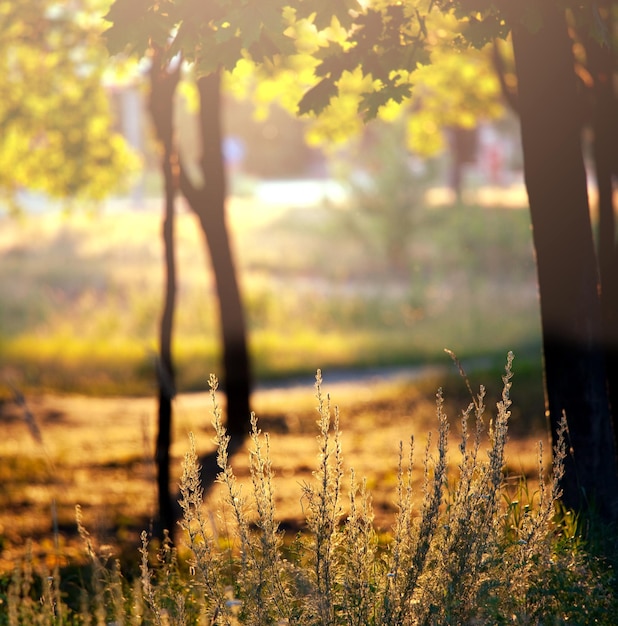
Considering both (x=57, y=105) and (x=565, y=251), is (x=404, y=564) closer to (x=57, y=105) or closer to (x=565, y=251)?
(x=565, y=251)

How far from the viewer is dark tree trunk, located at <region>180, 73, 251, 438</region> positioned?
9758mm

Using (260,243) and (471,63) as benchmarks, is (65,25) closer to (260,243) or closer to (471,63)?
(471,63)

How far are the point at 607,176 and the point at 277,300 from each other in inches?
475

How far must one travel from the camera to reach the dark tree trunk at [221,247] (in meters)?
9.76

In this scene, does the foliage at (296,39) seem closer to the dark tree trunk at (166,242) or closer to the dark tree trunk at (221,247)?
the dark tree trunk at (166,242)

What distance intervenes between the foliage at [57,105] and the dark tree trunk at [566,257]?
6.70 meters

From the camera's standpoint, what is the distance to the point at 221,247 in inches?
402

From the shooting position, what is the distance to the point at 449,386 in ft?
41.8

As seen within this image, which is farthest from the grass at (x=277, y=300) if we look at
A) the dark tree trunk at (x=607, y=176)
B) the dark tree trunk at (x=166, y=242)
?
the dark tree trunk at (x=607, y=176)

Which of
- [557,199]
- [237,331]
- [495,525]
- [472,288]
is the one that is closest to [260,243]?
[472,288]

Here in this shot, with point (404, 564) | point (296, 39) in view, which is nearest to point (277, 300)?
point (296, 39)

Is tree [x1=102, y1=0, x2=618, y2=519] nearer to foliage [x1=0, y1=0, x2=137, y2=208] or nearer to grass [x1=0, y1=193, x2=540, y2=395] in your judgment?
grass [x1=0, y1=193, x2=540, y2=395]

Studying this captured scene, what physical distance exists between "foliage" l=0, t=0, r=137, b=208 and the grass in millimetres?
2644

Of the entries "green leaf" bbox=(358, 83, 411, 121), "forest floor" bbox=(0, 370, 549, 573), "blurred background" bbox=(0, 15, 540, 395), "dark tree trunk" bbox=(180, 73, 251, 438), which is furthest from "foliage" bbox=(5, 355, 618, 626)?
"dark tree trunk" bbox=(180, 73, 251, 438)
